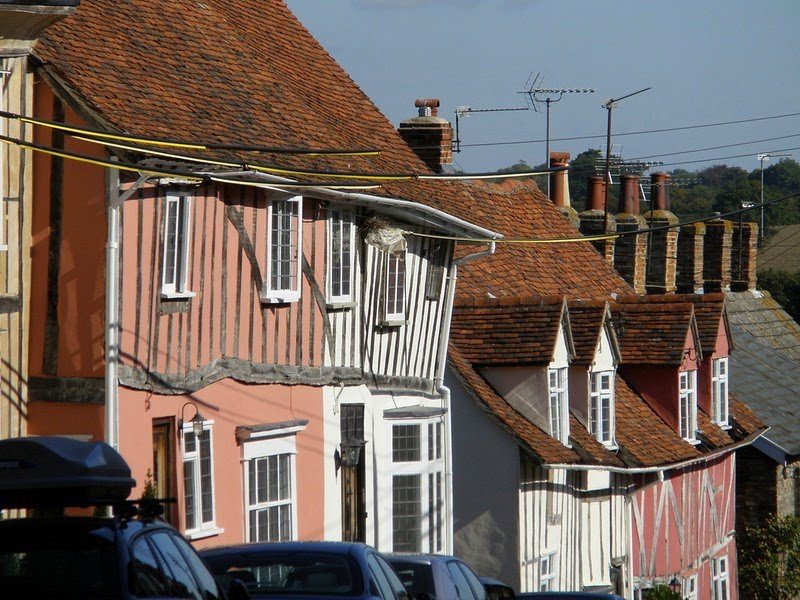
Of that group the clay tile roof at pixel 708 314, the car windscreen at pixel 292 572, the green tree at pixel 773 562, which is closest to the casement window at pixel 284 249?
the car windscreen at pixel 292 572

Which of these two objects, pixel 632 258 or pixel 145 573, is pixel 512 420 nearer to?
pixel 632 258

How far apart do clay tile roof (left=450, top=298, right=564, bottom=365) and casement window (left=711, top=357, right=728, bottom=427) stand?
743 cm

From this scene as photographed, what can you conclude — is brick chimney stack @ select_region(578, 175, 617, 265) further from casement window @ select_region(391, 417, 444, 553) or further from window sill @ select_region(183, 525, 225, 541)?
window sill @ select_region(183, 525, 225, 541)

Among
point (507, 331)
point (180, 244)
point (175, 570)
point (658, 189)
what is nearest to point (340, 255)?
point (180, 244)

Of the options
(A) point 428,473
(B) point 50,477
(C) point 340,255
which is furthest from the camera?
(A) point 428,473

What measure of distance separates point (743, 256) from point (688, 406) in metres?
13.4

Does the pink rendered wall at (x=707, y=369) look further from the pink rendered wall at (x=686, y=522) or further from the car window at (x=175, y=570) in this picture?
the car window at (x=175, y=570)

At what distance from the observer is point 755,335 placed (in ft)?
139

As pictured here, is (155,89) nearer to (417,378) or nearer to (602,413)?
(417,378)

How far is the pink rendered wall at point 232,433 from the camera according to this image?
1664 cm

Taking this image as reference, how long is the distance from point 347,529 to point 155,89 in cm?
684

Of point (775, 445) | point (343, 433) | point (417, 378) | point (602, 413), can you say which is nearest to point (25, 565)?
point (343, 433)

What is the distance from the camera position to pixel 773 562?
112 feet

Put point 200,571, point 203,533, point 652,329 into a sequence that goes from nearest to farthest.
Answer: point 200,571, point 203,533, point 652,329
